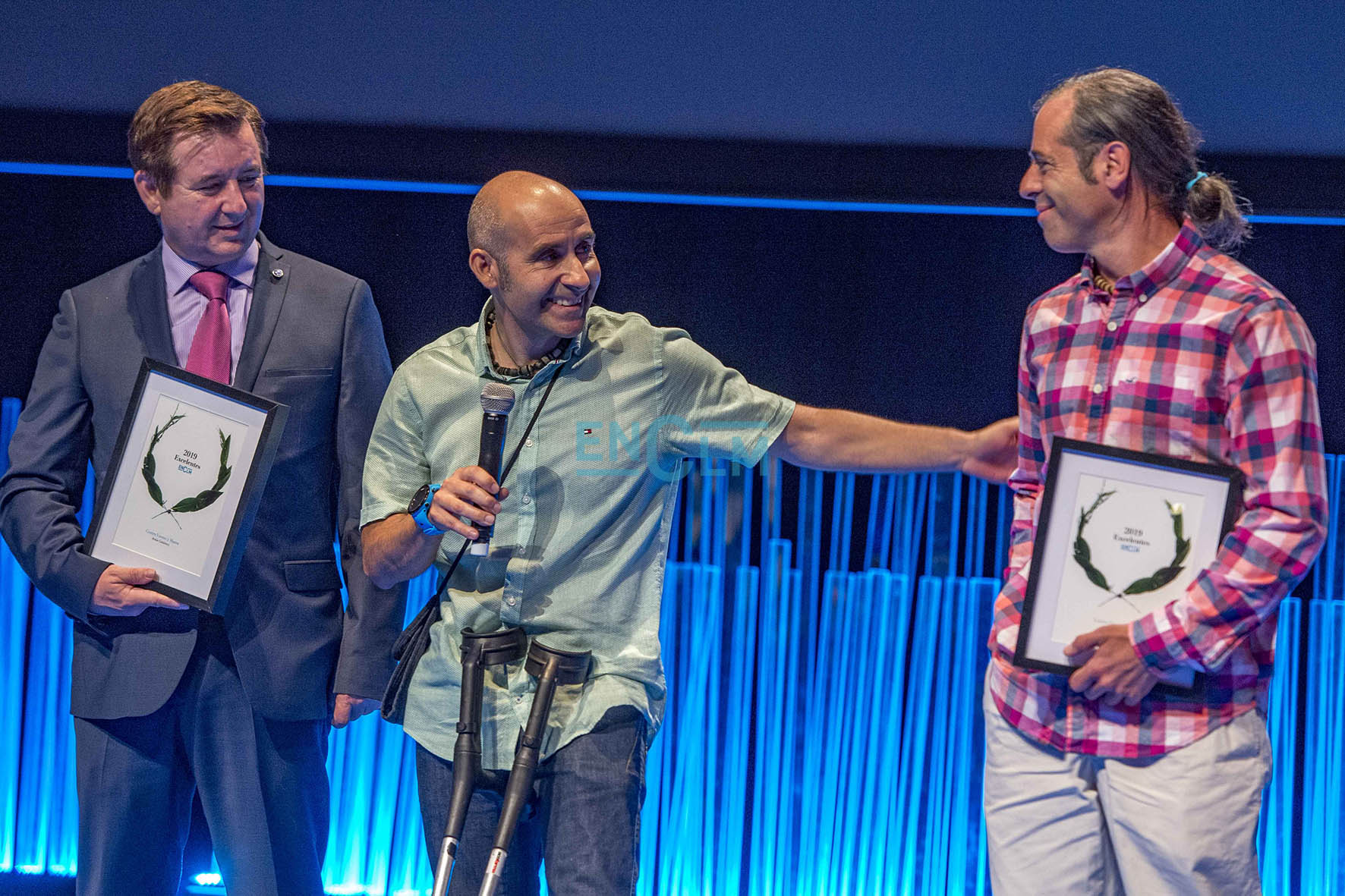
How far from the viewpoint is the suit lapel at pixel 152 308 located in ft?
7.70

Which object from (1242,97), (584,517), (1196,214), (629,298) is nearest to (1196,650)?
(1196,214)

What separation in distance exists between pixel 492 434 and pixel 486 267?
39 cm

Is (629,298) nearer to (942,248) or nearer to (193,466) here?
(942,248)

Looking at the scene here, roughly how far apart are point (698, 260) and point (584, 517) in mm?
1082

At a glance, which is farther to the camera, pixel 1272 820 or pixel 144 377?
pixel 1272 820

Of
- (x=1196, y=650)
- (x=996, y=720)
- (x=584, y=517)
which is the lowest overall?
(x=996, y=720)

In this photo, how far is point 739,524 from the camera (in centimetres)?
303

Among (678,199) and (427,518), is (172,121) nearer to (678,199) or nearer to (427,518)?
(427,518)

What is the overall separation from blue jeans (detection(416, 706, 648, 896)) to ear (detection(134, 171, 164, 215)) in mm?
1115

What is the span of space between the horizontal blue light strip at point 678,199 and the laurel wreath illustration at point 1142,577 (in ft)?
3.94

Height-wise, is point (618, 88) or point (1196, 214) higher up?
point (618, 88)

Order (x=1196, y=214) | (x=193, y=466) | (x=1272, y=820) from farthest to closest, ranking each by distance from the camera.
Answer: (x=1272, y=820), (x=193, y=466), (x=1196, y=214)

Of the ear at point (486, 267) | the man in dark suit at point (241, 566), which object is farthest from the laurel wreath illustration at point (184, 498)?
the ear at point (486, 267)

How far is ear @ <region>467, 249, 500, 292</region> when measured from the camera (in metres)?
2.14
